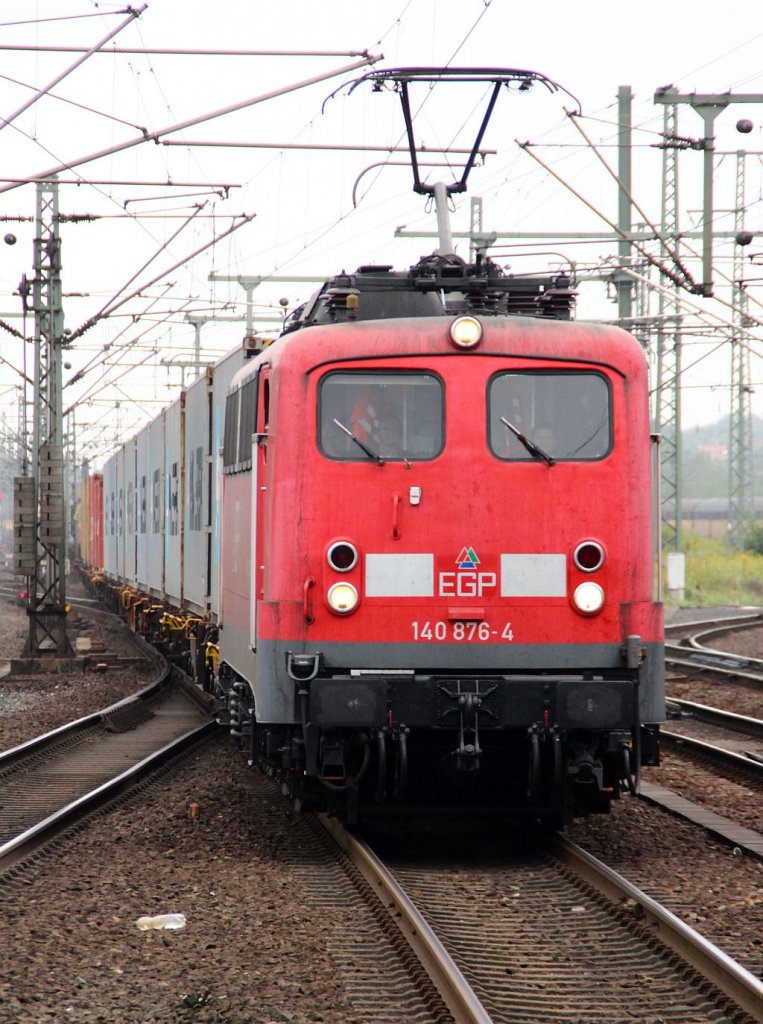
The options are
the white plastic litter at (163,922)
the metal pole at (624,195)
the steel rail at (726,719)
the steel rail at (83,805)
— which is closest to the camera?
the white plastic litter at (163,922)

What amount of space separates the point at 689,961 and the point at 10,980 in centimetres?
280

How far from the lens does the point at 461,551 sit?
8.09 metres

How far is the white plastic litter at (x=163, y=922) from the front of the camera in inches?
261

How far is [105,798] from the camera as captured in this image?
10.7 metres

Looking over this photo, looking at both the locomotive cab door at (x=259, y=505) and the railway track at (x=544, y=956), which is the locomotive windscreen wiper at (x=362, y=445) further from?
the railway track at (x=544, y=956)

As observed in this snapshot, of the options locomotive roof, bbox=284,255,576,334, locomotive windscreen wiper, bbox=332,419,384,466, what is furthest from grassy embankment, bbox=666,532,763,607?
locomotive windscreen wiper, bbox=332,419,384,466

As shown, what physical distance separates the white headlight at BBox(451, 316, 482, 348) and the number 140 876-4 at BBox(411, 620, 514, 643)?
162 cm

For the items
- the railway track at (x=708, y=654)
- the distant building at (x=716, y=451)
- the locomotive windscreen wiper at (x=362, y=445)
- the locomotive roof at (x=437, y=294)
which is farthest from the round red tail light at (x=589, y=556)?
the distant building at (x=716, y=451)

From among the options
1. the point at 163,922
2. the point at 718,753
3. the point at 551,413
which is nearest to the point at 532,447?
the point at 551,413

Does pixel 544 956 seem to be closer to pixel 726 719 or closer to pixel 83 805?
pixel 83 805

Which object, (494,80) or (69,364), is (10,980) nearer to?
(494,80)

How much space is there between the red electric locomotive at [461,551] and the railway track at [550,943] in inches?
20.9

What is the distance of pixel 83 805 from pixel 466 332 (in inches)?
180

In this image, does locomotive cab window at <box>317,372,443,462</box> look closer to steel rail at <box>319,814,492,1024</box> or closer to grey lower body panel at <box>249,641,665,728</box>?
grey lower body panel at <box>249,641,665,728</box>
